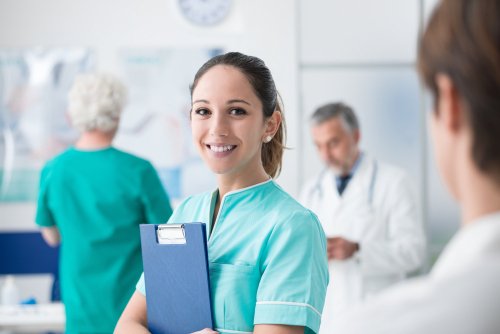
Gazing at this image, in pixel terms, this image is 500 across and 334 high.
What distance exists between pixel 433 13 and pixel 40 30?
458cm

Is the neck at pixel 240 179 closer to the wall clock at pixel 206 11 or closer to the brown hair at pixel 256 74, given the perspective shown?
the brown hair at pixel 256 74

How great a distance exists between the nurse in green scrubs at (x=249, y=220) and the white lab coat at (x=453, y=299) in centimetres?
65

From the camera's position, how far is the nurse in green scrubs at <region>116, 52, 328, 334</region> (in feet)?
4.35

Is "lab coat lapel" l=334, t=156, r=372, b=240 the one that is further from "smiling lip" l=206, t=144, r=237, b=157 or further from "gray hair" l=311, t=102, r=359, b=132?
"smiling lip" l=206, t=144, r=237, b=157

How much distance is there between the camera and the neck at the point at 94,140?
2.61 meters

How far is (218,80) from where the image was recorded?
145 cm

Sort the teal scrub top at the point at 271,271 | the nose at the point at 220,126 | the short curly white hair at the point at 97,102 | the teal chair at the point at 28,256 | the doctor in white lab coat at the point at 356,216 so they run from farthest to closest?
the teal chair at the point at 28,256 < the doctor in white lab coat at the point at 356,216 < the short curly white hair at the point at 97,102 < the nose at the point at 220,126 < the teal scrub top at the point at 271,271

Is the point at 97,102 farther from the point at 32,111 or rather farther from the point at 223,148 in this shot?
the point at 32,111

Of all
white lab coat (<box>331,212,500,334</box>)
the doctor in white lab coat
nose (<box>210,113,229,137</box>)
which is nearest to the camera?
white lab coat (<box>331,212,500,334</box>)

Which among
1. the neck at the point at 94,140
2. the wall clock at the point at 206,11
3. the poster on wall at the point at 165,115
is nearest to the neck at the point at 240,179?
the neck at the point at 94,140

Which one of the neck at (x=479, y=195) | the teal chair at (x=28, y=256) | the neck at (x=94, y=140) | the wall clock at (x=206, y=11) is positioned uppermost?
the wall clock at (x=206, y=11)

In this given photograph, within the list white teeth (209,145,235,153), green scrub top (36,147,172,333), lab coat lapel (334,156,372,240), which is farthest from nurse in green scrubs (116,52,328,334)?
lab coat lapel (334,156,372,240)

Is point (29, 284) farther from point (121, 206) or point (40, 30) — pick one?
point (121, 206)

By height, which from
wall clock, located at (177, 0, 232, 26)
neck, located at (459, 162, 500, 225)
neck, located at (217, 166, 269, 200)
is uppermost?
wall clock, located at (177, 0, 232, 26)
